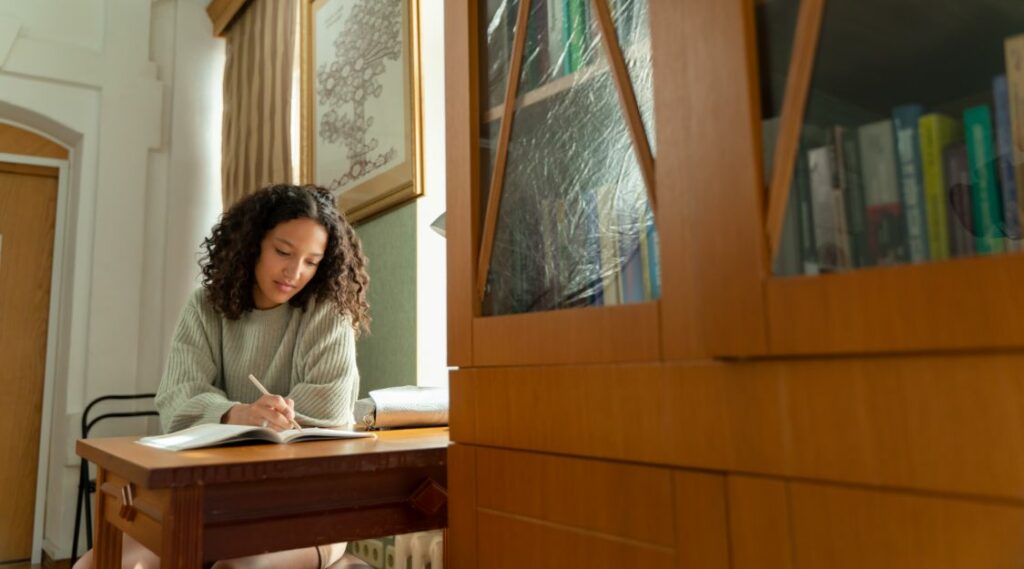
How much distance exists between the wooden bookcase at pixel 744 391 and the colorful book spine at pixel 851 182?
32 mm

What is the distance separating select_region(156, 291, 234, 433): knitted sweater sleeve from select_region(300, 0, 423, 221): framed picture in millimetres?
687

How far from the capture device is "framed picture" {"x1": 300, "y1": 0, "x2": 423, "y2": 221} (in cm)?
221

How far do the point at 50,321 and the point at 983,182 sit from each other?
12.8ft

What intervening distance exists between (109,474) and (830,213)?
1237 mm

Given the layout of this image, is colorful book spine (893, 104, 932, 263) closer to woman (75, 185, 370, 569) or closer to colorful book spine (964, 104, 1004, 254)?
colorful book spine (964, 104, 1004, 254)

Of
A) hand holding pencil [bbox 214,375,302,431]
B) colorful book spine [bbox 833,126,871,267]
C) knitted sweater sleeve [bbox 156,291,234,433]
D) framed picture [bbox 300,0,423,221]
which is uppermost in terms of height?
framed picture [bbox 300,0,423,221]

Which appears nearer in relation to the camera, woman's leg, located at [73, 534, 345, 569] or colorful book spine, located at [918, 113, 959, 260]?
colorful book spine, located at [918, 113, 959, 260]

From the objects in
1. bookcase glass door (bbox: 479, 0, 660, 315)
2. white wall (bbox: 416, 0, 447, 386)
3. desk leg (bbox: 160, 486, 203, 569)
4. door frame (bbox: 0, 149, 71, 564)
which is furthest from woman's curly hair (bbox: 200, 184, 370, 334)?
door frame (bbox: 0, 149, 71, 564)

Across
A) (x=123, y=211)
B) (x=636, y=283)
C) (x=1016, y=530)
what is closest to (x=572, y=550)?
(x=636, y=283)

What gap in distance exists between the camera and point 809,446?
570 mm

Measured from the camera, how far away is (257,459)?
3.56 ft

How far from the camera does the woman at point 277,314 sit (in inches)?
65.1

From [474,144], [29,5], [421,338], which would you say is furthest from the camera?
[29,5]

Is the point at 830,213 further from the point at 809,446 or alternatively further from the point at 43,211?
the point at 43,211
